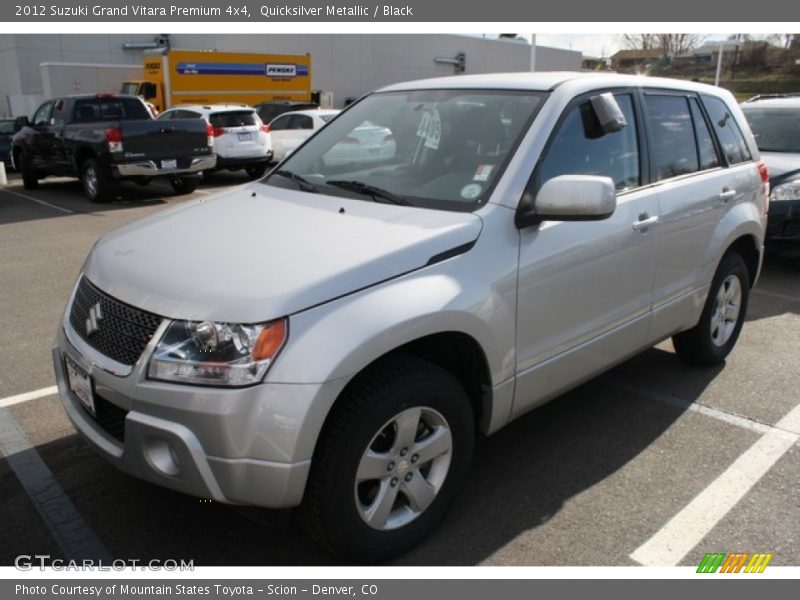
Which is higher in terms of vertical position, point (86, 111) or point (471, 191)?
point (86, 111)

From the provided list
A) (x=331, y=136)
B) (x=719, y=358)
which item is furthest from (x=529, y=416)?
(x=331, y=136)

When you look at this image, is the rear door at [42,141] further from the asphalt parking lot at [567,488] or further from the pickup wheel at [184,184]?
the asphalt parking lot at [567,488]

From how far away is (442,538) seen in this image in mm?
2953

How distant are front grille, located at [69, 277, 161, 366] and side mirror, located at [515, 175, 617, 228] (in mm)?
1556

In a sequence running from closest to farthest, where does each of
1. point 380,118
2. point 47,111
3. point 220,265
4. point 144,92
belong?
point 220,265, point 380,118, point 47,111, point 144,92

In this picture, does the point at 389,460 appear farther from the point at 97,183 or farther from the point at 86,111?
the point at 86,111

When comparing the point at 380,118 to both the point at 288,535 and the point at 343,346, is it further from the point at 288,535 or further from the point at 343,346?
the point at 288,535

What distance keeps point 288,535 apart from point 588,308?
172 cm

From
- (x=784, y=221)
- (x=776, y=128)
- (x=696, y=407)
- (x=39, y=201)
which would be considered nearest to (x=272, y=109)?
(x=39, y=201)

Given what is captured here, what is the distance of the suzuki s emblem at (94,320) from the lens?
2.76m

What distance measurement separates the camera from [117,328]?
2.66 meters

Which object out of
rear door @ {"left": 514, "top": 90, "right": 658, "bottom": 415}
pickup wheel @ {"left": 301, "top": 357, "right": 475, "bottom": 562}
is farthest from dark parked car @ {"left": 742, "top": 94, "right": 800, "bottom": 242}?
pickup wheel @ {"left": 301, "top": 357, "right": 475, "bottom": 562}

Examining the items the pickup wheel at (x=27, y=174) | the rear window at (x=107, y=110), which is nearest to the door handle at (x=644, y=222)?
the rear window at (x=107, y=110)

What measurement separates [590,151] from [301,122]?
14308mm
